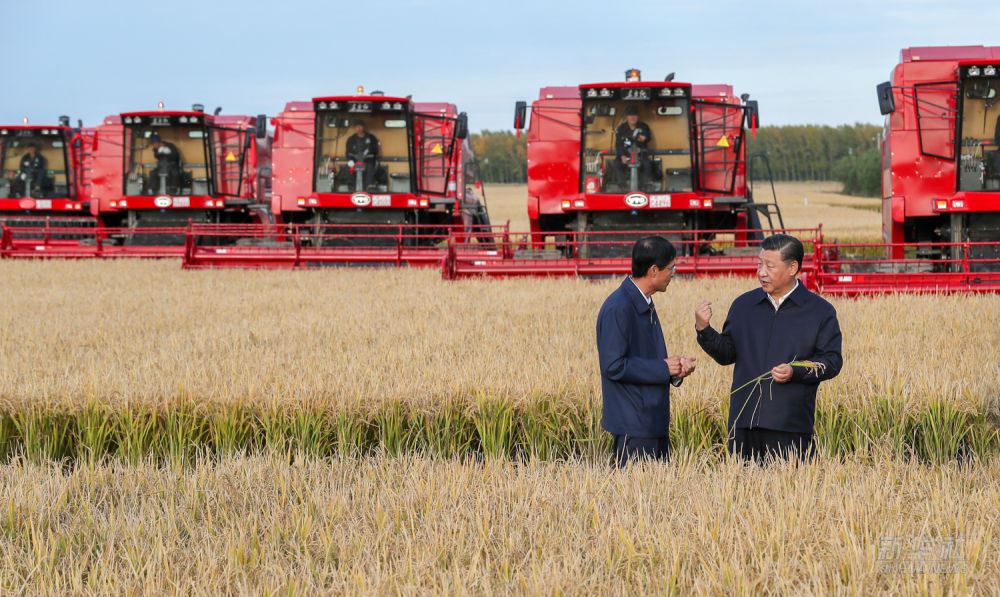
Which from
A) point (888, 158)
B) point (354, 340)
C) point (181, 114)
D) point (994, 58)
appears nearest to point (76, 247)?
point (181, 114)

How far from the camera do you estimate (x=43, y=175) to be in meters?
20.0

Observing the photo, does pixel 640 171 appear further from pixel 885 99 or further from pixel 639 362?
pixel 639 362

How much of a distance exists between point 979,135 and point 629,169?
422 cm

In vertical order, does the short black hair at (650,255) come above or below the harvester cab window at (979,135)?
below

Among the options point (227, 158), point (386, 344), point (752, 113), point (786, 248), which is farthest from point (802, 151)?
point (786, 248)

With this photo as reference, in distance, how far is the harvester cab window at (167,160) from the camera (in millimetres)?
17578

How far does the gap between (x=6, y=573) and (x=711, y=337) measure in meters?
2.50

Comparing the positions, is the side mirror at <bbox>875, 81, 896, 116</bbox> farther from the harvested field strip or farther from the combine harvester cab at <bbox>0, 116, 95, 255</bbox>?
the combine harvester cab at <bbox>0, 116, 95, 255</bbox>

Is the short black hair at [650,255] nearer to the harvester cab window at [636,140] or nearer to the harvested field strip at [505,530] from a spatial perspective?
the harvested field strip at [505,530]

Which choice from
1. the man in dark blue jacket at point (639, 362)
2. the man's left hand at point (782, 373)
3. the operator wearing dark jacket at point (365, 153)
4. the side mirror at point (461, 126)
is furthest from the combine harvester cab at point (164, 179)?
the man's left hand at point (782, 373)

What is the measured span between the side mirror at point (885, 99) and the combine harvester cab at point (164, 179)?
10.4 m

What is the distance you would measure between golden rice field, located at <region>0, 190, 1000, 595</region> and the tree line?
278 feet

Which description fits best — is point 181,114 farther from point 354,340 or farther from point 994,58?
point 994,58

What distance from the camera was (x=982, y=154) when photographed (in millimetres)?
11383
